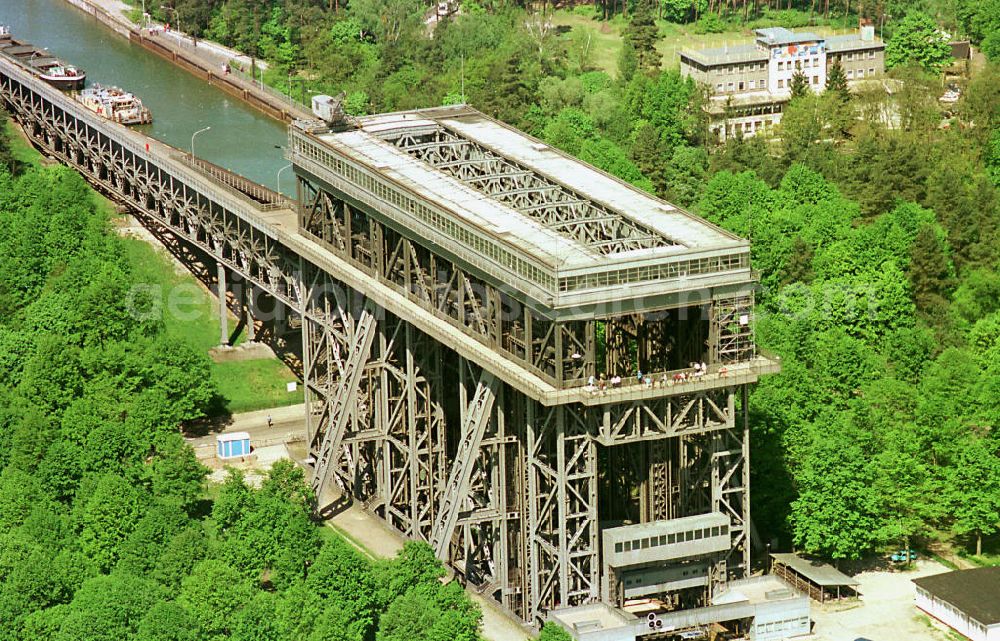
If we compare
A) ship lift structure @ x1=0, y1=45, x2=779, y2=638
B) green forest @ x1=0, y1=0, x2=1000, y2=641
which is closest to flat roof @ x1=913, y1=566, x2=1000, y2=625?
green forest @ x1=0, y1=0, x2=1000, y2=641

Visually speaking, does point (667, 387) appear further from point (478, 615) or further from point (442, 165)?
point (442, 165)

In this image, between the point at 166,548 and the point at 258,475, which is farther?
the point at 258,475

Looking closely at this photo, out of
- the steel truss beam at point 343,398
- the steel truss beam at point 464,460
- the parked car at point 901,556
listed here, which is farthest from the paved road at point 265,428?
the parked car at point 901,556

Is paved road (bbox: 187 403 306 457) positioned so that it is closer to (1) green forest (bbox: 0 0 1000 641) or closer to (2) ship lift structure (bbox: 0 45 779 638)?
(1) green forest (bbox: 0 0 1000 641)

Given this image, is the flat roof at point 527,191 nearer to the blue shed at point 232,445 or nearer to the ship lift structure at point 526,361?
the ship lift structure at point 526,361

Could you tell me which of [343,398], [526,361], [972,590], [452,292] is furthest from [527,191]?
[972,590]

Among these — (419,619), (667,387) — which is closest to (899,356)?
(667,387)
